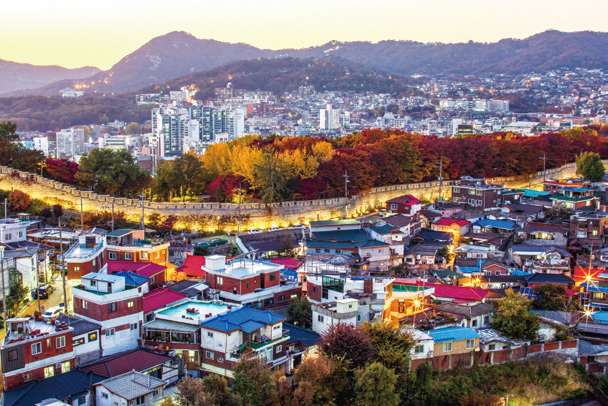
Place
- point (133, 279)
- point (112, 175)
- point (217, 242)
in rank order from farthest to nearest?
point (112, 175)
point (217, 242)
point (133, 279)

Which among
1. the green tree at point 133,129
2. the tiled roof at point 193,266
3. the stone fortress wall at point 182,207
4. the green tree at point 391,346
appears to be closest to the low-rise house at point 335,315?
the green tree at point 391,346

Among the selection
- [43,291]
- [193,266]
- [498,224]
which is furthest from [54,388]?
[498,224]

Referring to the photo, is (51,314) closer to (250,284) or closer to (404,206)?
(250,284)

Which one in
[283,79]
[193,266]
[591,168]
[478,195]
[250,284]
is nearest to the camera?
[250,284]

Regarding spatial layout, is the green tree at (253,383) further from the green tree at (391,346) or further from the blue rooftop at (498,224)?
the blue rooftop at (498,224)

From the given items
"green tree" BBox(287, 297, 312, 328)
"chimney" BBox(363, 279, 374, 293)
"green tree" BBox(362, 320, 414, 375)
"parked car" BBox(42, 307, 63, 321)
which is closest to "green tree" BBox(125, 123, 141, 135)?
"parked car" BBox(42, 307, 63, 321)

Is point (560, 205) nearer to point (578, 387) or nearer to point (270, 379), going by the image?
point (578, 387)
